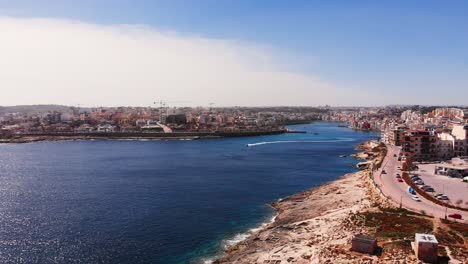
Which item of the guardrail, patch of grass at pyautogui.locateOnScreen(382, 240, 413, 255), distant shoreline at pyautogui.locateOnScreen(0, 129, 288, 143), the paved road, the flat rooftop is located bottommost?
distant shoreline at pyautogui.locateOnScreen(0, 129, 288, 143)

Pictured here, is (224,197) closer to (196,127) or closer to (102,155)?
(102,155)

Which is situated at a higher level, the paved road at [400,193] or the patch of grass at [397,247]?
the paved road at [400,193]

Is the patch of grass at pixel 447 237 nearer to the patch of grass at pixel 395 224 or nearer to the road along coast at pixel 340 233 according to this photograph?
the road along coast at pixel 340 233

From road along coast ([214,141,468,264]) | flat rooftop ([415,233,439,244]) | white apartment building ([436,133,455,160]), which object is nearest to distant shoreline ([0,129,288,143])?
white apartment building ([436,133,455,160])

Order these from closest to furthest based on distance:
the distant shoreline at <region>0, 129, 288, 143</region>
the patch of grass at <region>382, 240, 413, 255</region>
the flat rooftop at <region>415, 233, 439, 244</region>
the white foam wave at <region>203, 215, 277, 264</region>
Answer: the flat rooftop at <region>415, 233, 439, 244</region> → the patch of grass at <region>382, 240, 413, 255</region> → the white foam wave at <region>203, 215, 277, 264</region> → the distant shoreline at <region>0, 129, 288, 143</region>

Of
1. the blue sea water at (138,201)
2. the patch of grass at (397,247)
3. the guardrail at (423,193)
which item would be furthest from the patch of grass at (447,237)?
the blue sea water at (138,201)

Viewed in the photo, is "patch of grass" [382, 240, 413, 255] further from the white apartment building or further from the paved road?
the white apartment building

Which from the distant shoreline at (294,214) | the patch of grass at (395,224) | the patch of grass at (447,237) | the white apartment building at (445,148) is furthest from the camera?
the white apartment building at (445,148)

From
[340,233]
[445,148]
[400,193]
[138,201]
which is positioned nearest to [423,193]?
[400,193]
